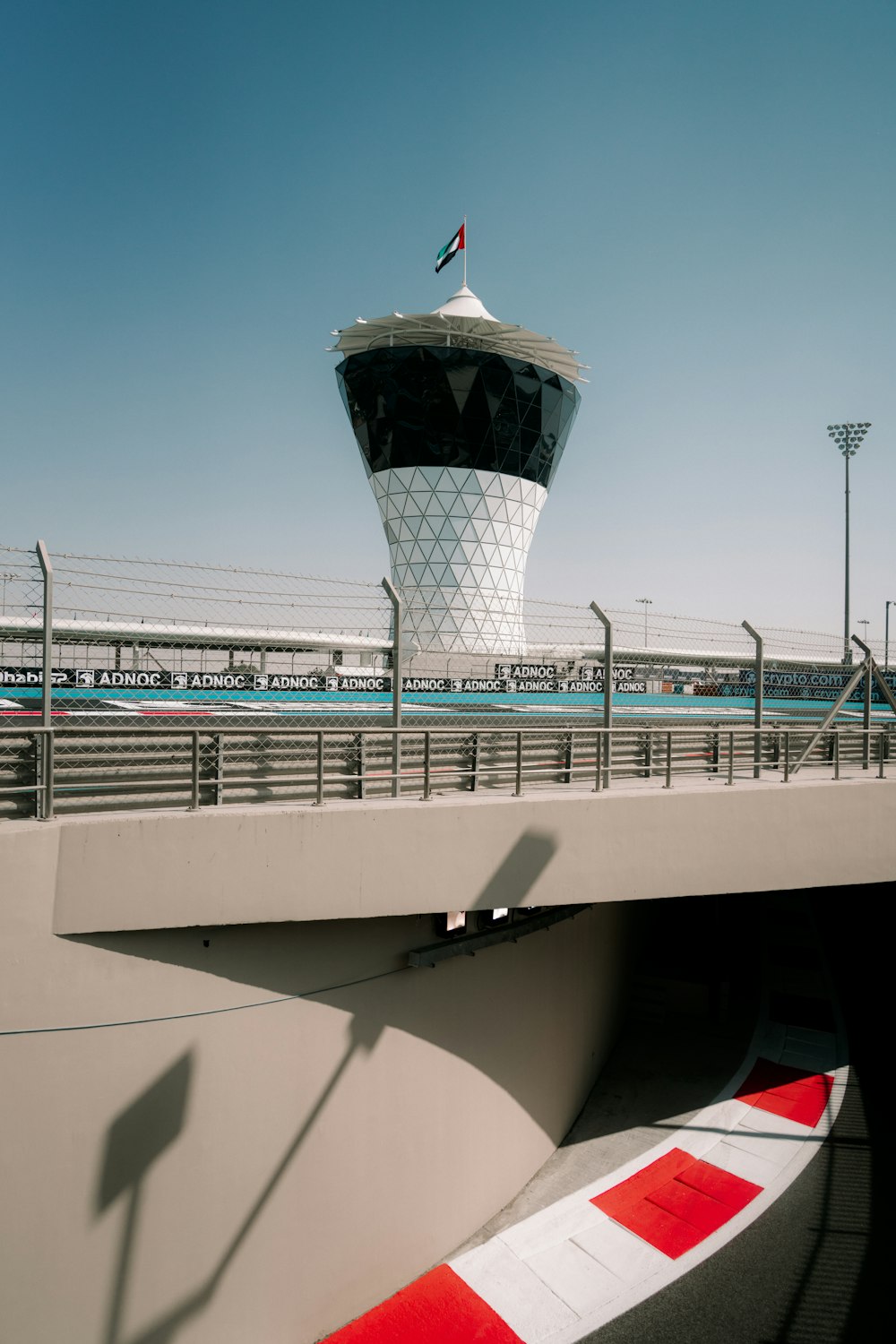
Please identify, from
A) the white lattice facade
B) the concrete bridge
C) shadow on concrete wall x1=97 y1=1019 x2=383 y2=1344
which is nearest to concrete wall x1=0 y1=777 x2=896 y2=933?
the concrete bridge

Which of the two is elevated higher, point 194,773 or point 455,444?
point 455,444

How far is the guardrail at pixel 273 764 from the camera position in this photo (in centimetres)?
532

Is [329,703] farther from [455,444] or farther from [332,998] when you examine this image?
[455,444]

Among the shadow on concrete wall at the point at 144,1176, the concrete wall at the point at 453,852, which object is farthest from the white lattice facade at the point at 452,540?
the shadow on concrete wall at the point at 144,1176

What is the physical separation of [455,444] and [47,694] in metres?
36.6

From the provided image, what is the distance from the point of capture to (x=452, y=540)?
4094 centimetres

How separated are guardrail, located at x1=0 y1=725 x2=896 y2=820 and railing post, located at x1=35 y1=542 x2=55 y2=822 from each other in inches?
0.5

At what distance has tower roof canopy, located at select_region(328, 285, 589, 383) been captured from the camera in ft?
123

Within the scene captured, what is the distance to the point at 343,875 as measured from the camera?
601 cm

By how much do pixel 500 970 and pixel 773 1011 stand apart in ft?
31.5

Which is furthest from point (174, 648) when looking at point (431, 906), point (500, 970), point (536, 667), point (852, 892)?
point (852, 892)

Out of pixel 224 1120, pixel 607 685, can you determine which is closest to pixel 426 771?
pixel 607 685

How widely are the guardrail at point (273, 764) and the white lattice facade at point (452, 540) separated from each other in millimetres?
31853

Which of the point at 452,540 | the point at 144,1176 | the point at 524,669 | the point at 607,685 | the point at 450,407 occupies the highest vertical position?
→ the point at 450,407
